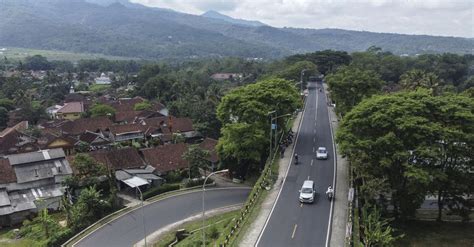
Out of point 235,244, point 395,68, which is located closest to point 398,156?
point 235,244

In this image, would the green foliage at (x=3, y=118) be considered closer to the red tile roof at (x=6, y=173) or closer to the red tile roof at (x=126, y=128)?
the red tile roof at (x=126, y=128)

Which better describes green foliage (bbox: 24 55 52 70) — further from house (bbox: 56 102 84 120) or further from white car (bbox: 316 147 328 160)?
white car (bbox: 316 147 328 160)

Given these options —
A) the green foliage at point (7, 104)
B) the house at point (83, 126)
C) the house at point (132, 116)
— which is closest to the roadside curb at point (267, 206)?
the house at point (83, 126)

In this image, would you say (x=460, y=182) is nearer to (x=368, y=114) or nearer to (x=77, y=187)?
(x=368, y=114)

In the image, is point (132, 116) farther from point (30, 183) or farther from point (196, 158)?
point (30, 183)

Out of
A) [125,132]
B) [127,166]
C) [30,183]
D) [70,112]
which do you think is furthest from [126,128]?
[30,183]
